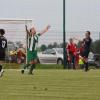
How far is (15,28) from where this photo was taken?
38.4 m

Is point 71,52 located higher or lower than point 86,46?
lower

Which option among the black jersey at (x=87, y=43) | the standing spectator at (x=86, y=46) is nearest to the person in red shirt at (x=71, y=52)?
the standing spectator at (x=86, y=46)

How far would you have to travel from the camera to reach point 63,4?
1458 inches

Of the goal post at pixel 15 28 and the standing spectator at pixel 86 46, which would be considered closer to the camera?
the standing spectator at pixel 86 46

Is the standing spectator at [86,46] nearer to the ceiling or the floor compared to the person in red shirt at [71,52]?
nearer to the ceiling

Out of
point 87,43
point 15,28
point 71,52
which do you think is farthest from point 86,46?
point 15,28

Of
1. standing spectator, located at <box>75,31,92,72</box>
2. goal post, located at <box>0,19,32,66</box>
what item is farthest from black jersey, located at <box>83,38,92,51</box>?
goal post, located at <box>0,19,32,66</box>

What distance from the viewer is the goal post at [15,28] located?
3797 centimetres

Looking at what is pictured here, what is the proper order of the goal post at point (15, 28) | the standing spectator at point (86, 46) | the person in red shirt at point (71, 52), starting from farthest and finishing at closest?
1. the goal post at point (15, 28)
2. the person in red shirt at point (71, 52)
3. the standing spectator at point (86, 46)

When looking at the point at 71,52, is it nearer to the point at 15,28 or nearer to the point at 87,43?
the point at 15,28

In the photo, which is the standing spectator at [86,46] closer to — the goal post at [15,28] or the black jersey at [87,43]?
the black jersey at [87,43]

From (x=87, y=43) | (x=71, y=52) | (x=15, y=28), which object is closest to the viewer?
(x=87, y=43)

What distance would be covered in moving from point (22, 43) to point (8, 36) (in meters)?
1.28

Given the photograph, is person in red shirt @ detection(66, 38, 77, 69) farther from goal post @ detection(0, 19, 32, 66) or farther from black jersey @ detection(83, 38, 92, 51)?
black jersey @ detection(83, 38, 92, 51)
